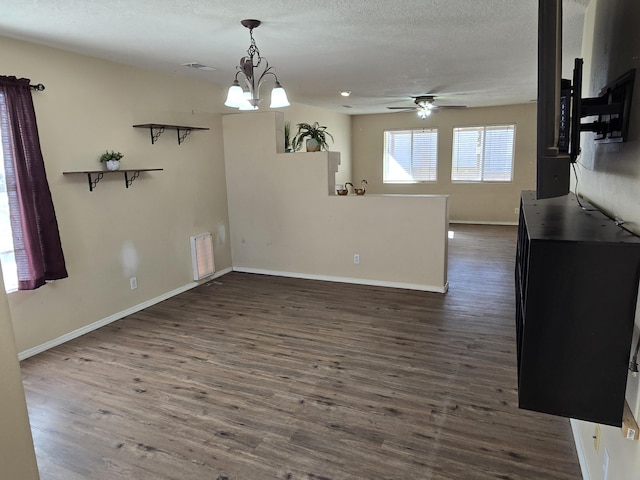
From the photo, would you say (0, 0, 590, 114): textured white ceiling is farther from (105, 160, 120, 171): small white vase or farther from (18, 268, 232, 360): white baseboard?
(18, 268, 232, 360): white baseboard

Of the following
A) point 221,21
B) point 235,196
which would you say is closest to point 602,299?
point 221,21

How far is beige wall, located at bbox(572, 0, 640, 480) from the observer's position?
1.33 metres

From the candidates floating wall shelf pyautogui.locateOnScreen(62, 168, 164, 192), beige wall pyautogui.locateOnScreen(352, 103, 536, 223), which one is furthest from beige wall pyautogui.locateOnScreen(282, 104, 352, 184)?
floating wall shelf pyautogui.locateOnScreen(62, 168, 164, 192)

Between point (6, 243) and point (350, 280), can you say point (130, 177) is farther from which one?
point (350, 280)

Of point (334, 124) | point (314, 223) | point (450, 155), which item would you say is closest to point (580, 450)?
point (314, 223)

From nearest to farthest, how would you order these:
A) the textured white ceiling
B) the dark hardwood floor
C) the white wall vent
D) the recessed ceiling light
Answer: the dark hardwood floor, the textured white ceiling, the recessed ceiling light, the white wall vent

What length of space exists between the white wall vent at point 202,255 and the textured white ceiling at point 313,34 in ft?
6.25

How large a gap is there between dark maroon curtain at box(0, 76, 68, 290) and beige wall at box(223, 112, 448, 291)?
8.22 ft

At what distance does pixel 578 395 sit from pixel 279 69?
12.9 feet

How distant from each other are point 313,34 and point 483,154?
6.70 metres

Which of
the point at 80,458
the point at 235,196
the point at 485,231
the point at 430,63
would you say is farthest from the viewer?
the point at 485,231

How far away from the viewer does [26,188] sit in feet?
10.4

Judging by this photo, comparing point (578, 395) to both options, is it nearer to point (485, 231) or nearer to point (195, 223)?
point (195, 223)

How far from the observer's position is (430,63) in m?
4.18
